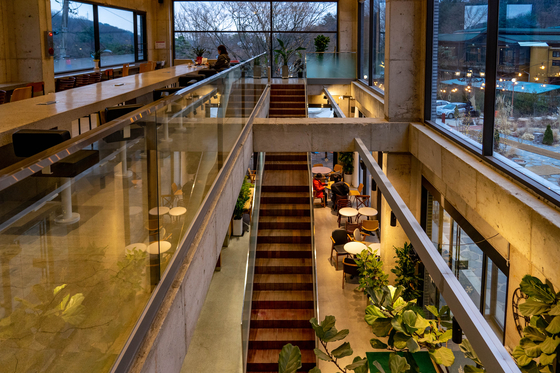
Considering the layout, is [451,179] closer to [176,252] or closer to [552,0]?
[552,0]

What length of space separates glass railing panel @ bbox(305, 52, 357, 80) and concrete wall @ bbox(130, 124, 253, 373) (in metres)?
12.7

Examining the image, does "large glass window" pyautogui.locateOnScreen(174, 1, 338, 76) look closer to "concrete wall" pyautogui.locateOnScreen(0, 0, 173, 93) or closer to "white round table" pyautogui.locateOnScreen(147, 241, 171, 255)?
"concrete wall" pyautogui.locateOnScreen(0, 0, 173, 93)

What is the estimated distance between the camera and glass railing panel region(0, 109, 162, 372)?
3.58 ft

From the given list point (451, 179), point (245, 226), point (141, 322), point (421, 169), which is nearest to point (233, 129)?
point (451, 179)

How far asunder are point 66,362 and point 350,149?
27.7 ft

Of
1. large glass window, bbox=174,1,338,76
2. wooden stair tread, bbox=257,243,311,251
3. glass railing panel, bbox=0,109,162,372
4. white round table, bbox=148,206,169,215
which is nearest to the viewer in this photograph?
glass railing panel, bbox=0,109,162,372

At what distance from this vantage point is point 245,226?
14.3 meters

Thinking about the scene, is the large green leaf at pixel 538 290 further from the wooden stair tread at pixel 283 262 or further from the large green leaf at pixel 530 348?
the wooden stair tread at pixel 283 262

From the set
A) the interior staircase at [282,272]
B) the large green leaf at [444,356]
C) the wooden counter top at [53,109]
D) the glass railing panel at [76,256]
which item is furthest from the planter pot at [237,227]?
the glass railing panel at [76,256]

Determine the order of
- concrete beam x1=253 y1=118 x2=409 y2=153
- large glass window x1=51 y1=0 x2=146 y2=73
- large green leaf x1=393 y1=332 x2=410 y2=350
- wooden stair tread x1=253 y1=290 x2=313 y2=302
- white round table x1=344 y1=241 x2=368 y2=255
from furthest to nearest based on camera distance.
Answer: large glass window x1=51 y1=0 x2=146 y2=73 → white round table x1=344 y1=241 x2=368 y2=255 → wooden stair tread x1=253 y1=290 x2=313 y2=302 → concrete beam x1=253 y1=118 x2=409 y2=153 → large green leaf x1=393 y1=332 x2=410 y2=350

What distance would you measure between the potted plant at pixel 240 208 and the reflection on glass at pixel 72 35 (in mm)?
5697

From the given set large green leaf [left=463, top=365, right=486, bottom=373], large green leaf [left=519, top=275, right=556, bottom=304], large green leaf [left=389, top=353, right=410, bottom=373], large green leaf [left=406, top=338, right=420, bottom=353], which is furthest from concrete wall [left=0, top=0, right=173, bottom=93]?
large green leaf [left=519, top=275, right=556, bottom=304]

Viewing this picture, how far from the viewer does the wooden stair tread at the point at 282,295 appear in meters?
10.0

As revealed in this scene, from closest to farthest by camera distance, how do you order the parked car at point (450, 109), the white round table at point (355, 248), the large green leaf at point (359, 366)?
the large green leaf at point (359, 366) → the parked car at point (450, 109) → the white round table at point (355, 248)
